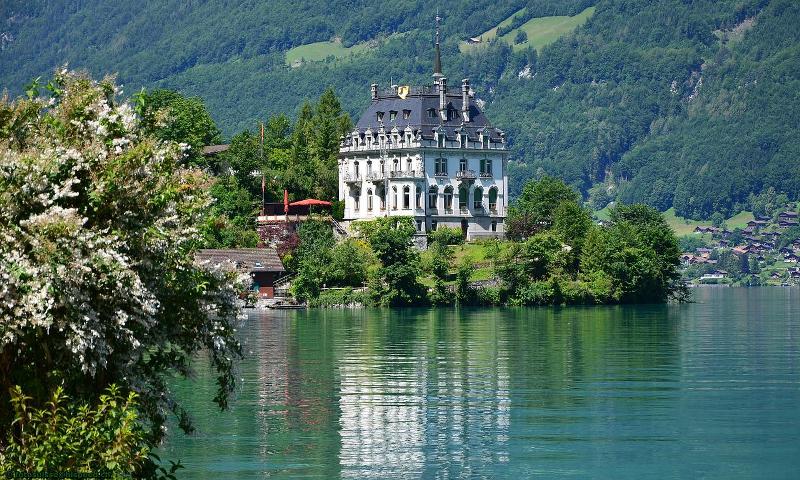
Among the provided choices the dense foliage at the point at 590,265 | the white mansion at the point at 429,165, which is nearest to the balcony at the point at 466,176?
the white mansion at the point at 429,165

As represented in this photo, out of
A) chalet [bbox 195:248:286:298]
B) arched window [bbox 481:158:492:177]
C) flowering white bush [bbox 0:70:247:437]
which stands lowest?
flowering white bush [bbox 0:70:247:437]

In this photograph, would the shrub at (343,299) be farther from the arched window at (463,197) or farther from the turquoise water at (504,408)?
the turquoise water at (504,408)

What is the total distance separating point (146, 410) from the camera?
2969 centimetres

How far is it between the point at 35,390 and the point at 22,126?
5.00 meters

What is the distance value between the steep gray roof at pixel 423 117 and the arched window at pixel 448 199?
4445 millimetres

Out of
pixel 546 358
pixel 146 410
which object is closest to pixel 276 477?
pixel 146 410

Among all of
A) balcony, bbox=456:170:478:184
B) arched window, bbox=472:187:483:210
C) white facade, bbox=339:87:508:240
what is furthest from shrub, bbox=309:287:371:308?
arched window, bbox=472:187:483:210

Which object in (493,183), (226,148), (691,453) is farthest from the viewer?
(226,148)

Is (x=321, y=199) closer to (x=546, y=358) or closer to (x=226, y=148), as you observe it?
(x=226, y=148)

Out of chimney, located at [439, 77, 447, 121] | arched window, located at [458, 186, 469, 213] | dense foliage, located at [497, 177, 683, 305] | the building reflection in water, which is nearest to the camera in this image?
the building reflection in water

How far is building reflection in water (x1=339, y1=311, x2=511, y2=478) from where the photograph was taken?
39.0 meters

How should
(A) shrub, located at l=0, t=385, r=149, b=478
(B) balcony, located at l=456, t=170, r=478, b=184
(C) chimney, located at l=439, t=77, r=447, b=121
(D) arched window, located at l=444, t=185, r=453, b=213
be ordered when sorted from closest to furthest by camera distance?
(A) shrub, located at l=0, t=385, r=149, b=478
(D) arched window, located at l=444, t=185, r=453, b=213
(B) balcony, located at l=456, t=170, r=478, b=184
(C) chimney, located at l=439, t=77, r=447, b=121

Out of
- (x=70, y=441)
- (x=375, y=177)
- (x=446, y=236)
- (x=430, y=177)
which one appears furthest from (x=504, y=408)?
(x=375, y=177)

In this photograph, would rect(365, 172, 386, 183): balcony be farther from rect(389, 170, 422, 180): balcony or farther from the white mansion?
rect(389, 170, 422, 180): balcony
